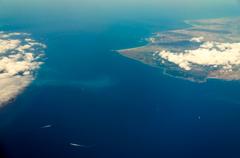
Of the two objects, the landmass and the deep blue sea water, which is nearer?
the deep blue sea water

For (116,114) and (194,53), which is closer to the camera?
(116,114)

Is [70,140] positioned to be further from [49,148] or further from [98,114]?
[98,114]

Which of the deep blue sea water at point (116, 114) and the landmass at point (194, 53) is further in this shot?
the landmass at point (194, 53)

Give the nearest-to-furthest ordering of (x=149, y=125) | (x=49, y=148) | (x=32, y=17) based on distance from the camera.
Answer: (x=49, y=148), (x=149, y=125), (x=32, y=17)

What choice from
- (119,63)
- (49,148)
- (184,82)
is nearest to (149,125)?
(49,148)
